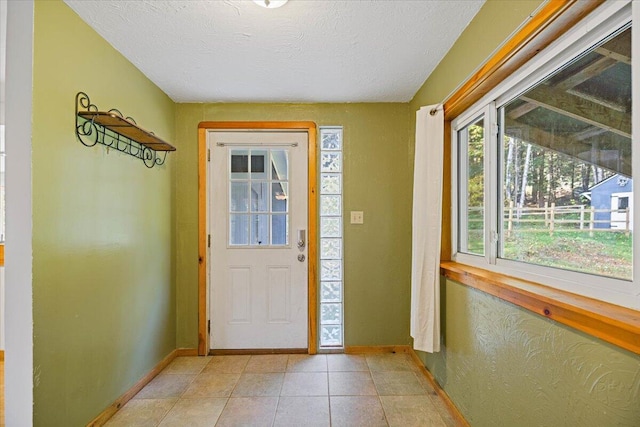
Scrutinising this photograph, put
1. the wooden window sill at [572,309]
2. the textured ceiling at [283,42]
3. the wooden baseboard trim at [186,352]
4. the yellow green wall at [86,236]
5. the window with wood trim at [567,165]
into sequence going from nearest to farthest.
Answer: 1. the wooden window sill at [572,309]
2. the window with wood trim at [567,165]
3. the yellow green wall at [86,236]
4. the textured ceiling at [283,42]
5. the wooden baseboard trim at [186,352]

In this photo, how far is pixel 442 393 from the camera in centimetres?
212

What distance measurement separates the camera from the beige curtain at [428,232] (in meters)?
2.09

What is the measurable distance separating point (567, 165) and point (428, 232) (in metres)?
0.94

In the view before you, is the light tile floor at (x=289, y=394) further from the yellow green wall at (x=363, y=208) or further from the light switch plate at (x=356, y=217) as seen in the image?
the light switch plate at (x=356, y=217)

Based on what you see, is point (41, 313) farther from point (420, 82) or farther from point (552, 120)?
point (420, 82)

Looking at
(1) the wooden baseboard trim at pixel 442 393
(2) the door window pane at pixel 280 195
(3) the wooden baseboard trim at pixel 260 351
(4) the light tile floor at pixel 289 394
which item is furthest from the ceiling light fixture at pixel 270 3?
(3) the wooden baseboard trim at pixel 260 351

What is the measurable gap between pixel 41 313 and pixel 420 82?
8.67ft

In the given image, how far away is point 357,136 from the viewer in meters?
2.90

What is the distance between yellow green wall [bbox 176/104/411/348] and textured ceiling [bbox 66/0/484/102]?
0.84 ft

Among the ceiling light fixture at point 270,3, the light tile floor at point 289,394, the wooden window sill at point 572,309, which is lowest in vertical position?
the light tile floor at point 289,394

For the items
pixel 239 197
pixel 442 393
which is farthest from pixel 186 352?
pixel 442 393

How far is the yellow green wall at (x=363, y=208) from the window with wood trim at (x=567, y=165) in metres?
1.02

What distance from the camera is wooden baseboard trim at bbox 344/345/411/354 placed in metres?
2.88

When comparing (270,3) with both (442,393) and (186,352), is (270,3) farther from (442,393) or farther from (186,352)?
(186,352)
